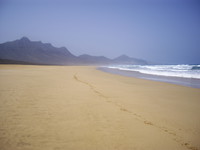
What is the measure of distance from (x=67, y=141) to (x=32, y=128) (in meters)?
0.95

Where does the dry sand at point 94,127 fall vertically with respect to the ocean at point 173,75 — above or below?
below

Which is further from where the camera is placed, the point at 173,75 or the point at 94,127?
the point at 173,75

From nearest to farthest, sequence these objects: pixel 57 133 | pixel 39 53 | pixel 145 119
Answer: pixel 57 133, pixel 145 119, pixel 39 53

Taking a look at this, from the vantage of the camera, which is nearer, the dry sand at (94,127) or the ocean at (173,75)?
the dry sand at (94,127)

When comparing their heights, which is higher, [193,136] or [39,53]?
[39,53]

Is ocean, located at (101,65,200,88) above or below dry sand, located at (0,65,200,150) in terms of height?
above

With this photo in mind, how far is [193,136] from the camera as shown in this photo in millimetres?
2875

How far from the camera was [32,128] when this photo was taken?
285 centimetres

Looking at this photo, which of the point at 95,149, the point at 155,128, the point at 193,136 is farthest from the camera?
the point at 155,128

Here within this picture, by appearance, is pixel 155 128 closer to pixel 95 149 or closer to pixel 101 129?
pixel 101 129

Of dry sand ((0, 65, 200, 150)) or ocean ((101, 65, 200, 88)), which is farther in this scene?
ocean ((101, 65, 200, 88))

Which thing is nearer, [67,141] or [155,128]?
[67,141]

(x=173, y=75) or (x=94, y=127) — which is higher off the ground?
(x=173, y=75)

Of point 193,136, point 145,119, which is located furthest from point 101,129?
point 193,136
